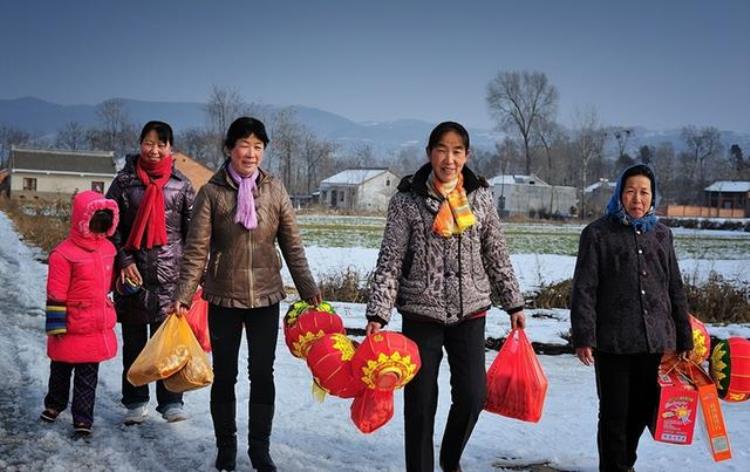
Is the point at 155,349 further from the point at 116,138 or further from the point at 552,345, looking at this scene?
the point at 116,138

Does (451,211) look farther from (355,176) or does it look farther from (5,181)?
(5,181)

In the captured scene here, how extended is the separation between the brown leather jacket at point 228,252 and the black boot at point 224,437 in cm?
69

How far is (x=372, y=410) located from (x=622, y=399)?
150 cm

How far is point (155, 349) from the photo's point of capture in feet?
14.3

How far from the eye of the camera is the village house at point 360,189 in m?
82.2

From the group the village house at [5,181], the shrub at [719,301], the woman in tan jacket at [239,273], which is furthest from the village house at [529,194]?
the woman in tan jacket at [239,273]

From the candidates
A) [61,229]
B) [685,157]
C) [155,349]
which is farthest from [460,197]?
[685,157]

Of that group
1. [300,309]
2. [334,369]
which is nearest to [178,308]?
[300,309]

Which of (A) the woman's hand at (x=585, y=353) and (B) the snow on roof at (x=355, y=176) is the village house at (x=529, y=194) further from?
(A) the woman's hand at (x=585, y=353)

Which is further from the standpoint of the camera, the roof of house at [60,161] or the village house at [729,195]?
the village house at [729,195]

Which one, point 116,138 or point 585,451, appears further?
point 116,138

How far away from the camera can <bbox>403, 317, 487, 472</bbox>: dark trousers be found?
3.96 meters

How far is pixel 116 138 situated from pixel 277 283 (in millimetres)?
109070

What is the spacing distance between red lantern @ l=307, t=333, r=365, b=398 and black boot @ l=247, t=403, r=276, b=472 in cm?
75
